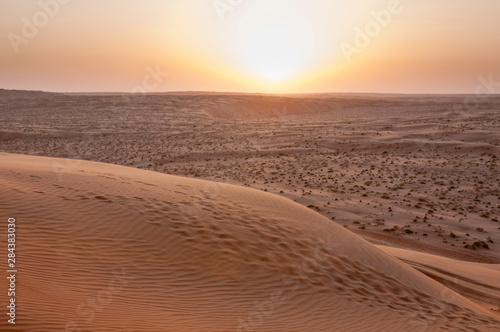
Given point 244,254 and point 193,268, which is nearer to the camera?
point 193,268

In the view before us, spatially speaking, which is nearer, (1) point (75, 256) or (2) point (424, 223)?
(1) point (75, 256)

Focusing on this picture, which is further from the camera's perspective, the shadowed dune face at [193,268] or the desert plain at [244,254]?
the desert plain at [244,254]

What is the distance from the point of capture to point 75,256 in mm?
6996

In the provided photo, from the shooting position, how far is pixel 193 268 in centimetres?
762

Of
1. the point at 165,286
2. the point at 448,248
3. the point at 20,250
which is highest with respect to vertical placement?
the point at 20,250

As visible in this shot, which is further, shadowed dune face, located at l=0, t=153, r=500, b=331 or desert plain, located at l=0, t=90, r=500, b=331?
desert plain, located at l=0, t=90, r=500, b=331

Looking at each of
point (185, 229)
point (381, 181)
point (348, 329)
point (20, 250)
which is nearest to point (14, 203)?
point (20, 250)

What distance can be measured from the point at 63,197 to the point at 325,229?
6752mm

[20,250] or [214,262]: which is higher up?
[20,250]

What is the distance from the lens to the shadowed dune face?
5848 millimetres

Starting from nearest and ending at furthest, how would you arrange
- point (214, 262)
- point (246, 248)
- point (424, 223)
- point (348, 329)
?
point (348, 329) → point (214, 262) → point (246, 248) → point (424, 223)

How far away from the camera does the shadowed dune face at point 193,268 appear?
585 centimetres

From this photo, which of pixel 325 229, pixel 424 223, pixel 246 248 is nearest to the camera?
pixel 246 248

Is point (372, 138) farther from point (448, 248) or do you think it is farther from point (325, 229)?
point (325, 229)
